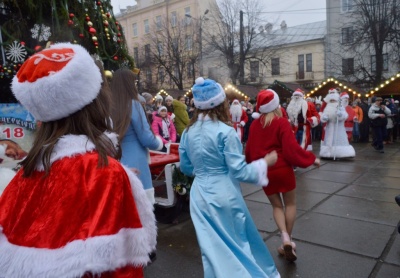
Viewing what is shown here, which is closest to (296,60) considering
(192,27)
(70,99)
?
(192,27)

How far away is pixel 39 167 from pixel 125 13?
57.0 meters

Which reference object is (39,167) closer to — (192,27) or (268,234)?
(268,234)

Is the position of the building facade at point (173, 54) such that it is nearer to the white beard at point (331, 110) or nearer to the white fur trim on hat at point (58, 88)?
the white beard at point (331, 110)

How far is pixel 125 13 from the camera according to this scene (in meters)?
53.9

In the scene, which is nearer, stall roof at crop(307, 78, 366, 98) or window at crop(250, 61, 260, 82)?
stall roof at crop(307, 78, 366, 98)

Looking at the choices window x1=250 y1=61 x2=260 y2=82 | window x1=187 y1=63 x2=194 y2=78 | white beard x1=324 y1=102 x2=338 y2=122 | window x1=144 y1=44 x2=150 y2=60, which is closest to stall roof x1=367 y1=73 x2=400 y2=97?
white beard x1=324 y1=102 x2=338 y2=122

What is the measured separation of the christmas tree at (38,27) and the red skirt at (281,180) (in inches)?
98.4

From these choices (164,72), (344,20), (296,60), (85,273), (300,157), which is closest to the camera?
(85,273)

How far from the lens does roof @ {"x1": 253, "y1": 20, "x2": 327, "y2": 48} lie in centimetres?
3916

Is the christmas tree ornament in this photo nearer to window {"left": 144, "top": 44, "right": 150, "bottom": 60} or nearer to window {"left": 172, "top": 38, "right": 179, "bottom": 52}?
window {"left": 172, "top": 38, "right": 179, "bottom": 52}

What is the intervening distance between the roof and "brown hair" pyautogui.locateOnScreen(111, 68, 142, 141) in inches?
1391

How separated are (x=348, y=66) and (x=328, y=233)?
89.6 feet

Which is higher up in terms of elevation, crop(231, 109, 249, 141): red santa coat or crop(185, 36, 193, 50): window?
crop(185, 36, 193, 50): window

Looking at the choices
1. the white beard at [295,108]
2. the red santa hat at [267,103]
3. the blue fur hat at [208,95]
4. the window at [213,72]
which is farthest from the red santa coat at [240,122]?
the window at [213,72]
